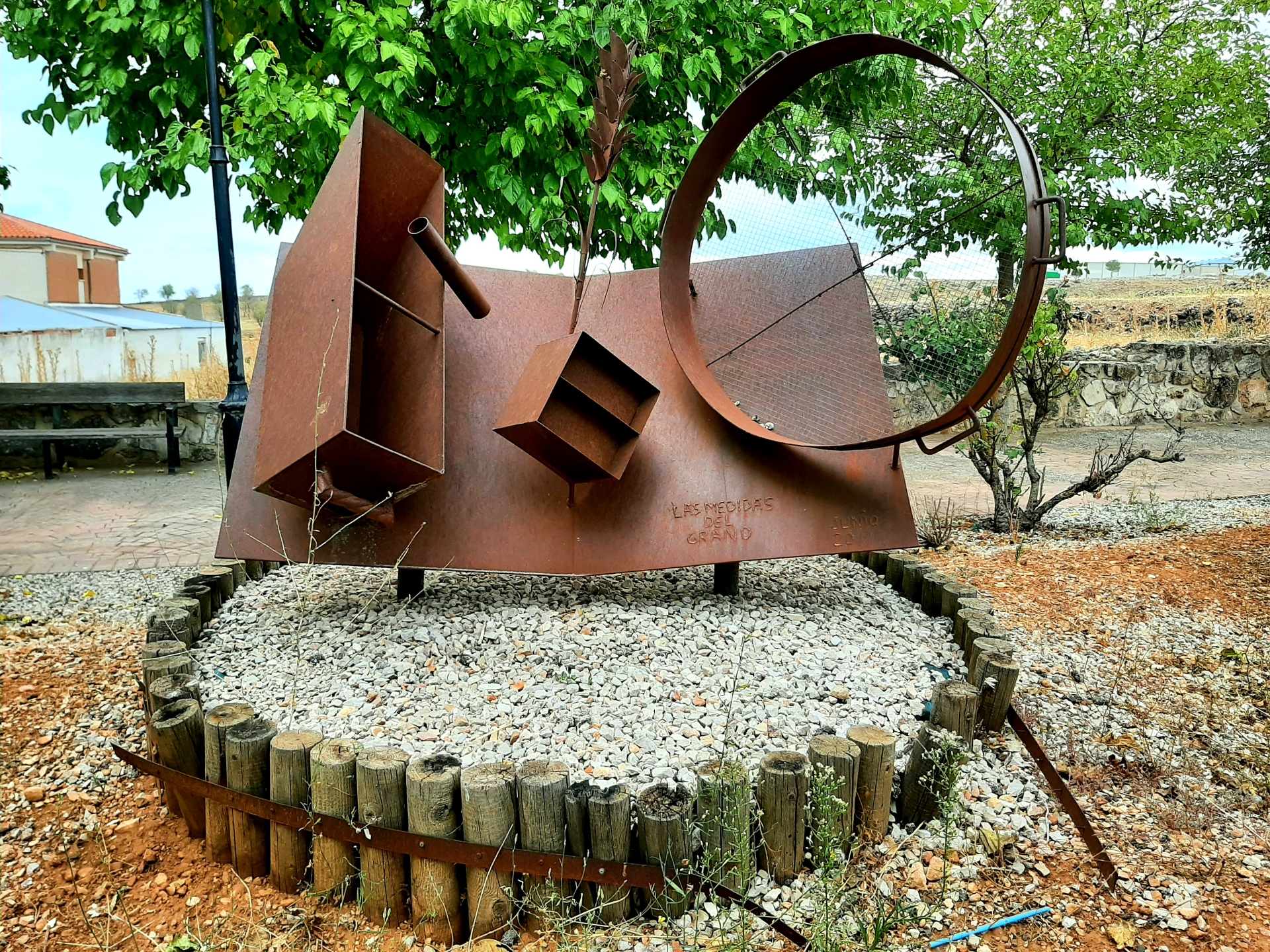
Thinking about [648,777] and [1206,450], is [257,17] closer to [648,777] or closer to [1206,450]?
[648,777]

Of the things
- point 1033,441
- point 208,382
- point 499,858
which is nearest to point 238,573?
point 499,858

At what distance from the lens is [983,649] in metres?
2.92

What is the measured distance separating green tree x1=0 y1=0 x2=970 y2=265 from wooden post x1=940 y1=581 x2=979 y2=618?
10.7 ft

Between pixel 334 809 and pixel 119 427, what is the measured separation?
9.60 m

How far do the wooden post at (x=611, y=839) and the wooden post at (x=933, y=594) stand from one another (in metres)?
2.00

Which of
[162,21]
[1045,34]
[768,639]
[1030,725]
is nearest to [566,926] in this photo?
[768,639]

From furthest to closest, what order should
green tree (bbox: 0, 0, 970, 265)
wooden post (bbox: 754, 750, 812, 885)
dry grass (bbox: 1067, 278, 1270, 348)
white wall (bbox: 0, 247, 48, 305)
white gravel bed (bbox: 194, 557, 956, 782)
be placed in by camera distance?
white wall (bbox: 0, 247, 48, 305) < dry grass (bbox: 1067, 278, 1270, 348) < green tree (bbox: 0, 0, 970, 265) < white gravel bed (bbox: 194, 557, 956, 782) < wooden post (bbox: 754, 750, 812, 885)

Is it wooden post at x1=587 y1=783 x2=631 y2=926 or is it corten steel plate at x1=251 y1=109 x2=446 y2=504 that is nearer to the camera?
wooden post at x1=587 y1=783 x2=631 y2=926

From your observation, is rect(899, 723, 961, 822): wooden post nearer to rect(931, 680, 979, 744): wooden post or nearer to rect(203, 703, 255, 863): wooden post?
rect(931, 680, 979, 744): wooden post

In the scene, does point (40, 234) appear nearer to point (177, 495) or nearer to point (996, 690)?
point (177, 495)

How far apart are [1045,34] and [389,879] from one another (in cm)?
1306

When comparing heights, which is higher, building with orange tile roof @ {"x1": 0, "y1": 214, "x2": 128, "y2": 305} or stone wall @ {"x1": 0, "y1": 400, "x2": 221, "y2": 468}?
building with orange tile roof @ {"x1": 0, "y1": 214, "x2": 128, "y2": 305}

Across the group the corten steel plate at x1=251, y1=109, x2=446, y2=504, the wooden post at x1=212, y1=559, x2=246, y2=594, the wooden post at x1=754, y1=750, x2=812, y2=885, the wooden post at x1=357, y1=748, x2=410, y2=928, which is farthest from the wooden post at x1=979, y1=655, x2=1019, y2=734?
the wooden post at x1=212, y1=559, x2=246, y2=594

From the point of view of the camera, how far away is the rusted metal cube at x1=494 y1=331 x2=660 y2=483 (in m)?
2.95
